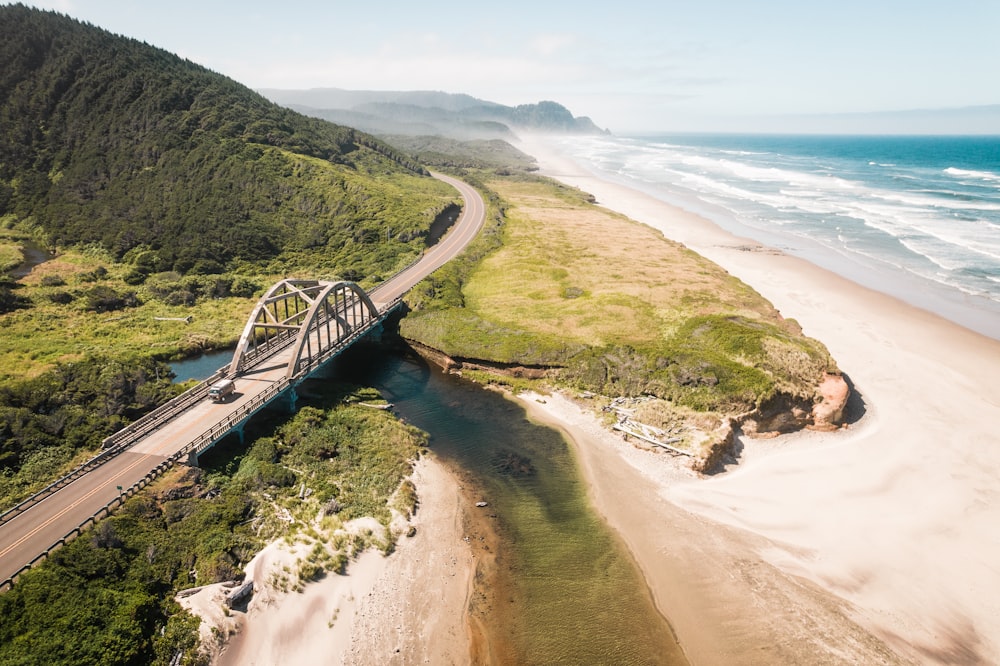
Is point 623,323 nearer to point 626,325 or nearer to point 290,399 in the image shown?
point 626,325

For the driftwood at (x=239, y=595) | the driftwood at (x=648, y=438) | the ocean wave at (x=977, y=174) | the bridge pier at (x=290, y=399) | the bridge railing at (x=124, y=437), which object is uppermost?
the ocean wave at (x=977, y=174)

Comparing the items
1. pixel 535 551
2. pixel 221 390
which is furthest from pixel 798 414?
pixel 221 390

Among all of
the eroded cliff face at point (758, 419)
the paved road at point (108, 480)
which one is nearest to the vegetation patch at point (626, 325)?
the eroded cliff face at point (758, 419)

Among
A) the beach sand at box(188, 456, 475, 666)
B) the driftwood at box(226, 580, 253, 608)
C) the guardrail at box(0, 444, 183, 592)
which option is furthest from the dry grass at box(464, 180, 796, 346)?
the driftwood at box(226, 580, 253, 608)

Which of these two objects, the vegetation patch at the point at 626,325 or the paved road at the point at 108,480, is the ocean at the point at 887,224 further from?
the paved road at the point at 108,480

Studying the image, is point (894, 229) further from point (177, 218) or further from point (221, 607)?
point (177, 218)
